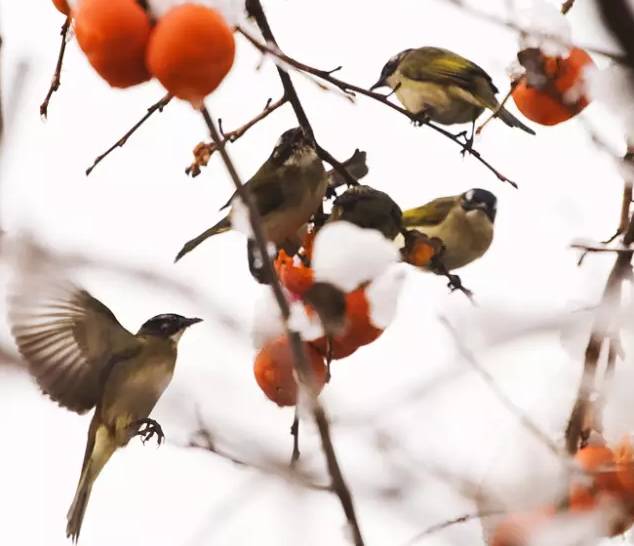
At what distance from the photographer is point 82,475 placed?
152 cm

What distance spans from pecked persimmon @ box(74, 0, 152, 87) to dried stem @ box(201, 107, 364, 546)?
0.17 ft

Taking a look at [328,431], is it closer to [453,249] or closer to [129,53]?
[129,53]

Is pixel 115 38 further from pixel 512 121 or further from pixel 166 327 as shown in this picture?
pixel 512 121

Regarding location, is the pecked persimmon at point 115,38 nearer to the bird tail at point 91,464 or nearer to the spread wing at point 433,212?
the bird tail at point 91,464

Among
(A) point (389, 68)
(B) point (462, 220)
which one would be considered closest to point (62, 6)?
(B) point (462, 220)

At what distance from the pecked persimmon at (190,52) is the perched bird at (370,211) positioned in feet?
0.88

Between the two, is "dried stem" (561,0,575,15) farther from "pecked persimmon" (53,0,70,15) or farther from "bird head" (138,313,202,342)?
"bird head" (138,313,202,342)

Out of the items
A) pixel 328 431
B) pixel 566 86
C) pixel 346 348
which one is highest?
pixel 566 86

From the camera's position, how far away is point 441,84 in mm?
1981

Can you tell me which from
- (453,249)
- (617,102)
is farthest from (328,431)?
(453,249)

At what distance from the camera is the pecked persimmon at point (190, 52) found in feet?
1.63

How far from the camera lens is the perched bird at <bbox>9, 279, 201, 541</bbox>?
1084 millimetres

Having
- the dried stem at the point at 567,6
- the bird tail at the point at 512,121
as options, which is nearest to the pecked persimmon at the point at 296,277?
the dried stem at the point at 567,6

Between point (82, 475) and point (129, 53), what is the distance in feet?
3.65
